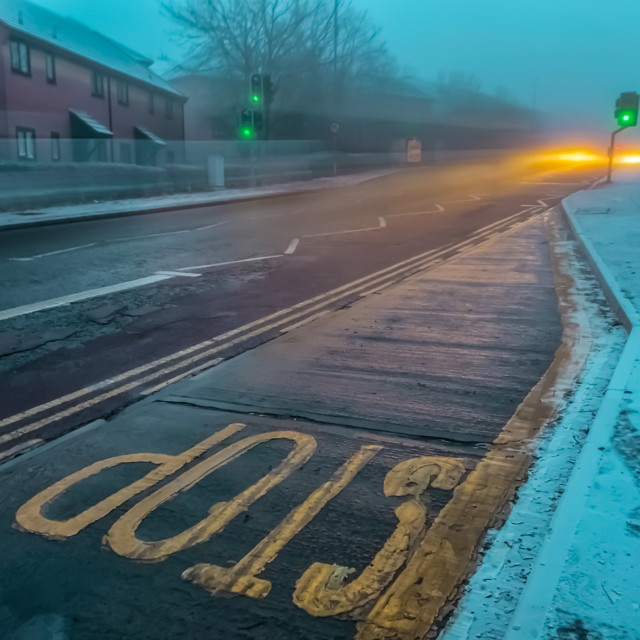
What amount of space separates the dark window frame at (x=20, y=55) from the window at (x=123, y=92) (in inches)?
355

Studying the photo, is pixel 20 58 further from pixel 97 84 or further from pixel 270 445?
pixel 270 445

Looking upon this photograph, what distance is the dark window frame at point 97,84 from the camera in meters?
36.5

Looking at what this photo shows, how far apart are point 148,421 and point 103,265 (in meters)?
7.43

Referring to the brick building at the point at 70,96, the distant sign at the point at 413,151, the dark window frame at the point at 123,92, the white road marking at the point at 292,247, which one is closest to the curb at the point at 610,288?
the white road marking at the point at 292,247

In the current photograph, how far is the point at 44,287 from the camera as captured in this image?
9.96m

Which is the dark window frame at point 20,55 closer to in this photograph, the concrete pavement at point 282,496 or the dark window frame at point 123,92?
the dark window frame at point 123,92

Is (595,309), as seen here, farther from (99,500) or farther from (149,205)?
(149,205)

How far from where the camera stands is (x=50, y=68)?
3256cm

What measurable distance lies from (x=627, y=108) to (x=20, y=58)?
81.8 feet

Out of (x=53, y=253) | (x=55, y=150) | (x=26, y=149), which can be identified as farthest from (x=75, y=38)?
(x=53, y=253)

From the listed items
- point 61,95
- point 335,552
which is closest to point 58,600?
point 335,552

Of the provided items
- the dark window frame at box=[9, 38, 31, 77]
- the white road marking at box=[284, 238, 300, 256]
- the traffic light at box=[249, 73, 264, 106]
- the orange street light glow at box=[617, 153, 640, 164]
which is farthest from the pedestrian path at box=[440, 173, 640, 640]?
the orange street light glow at box=[617, 153, 640, 164]

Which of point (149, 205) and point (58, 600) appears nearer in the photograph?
point (58, 600)

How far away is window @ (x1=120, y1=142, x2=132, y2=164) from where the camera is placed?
96.2ft
